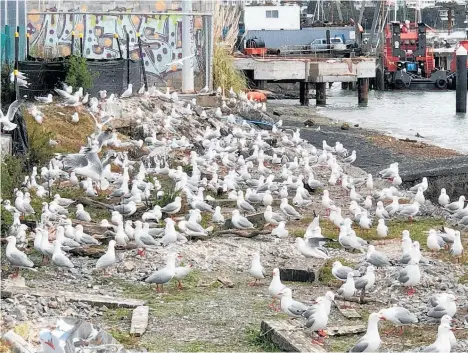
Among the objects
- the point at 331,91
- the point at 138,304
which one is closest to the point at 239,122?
the point at 138,304

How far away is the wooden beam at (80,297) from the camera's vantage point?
29.5 feet

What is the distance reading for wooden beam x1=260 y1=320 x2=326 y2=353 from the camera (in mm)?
7777

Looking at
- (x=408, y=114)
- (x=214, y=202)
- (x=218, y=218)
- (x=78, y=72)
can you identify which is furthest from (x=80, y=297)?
(x=408, y=114)

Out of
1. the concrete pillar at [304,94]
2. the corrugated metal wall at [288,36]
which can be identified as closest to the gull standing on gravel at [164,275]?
the concrete pillar at [304,94]

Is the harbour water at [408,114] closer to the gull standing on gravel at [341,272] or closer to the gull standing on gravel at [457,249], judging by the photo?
the gull standing on gravel at [457,249]

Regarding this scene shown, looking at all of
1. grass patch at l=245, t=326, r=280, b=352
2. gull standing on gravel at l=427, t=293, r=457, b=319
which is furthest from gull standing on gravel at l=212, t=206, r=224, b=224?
grass patch at l=245, t=326, r=280, b=352

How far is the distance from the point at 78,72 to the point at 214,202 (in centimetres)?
672

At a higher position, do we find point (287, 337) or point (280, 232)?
point (287, 337)

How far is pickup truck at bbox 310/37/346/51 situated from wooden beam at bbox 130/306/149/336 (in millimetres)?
43078

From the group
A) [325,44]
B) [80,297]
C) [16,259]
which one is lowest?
[80,297]

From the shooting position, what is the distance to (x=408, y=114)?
41.5m

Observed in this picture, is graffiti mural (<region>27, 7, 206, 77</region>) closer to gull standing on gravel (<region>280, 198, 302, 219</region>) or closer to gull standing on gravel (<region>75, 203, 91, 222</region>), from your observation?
gull standing on gravel (<region>280, 198, 302, 219</region>)

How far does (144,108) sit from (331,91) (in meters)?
36.3

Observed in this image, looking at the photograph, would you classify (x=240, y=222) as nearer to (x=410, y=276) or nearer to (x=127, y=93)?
(x=410, y=276)
